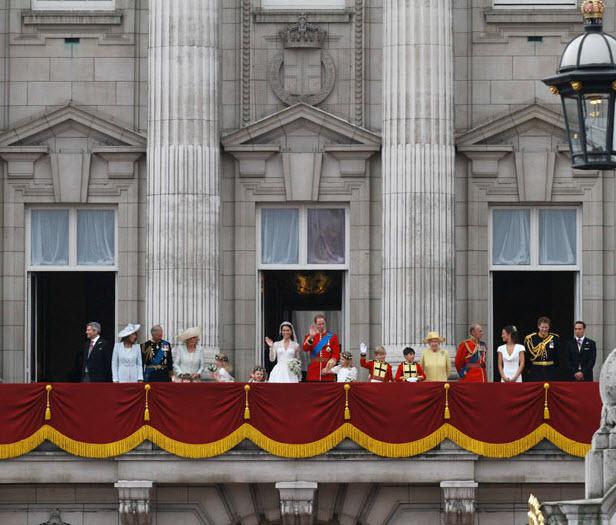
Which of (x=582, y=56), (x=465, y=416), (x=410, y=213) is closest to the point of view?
(x=582, y=56)

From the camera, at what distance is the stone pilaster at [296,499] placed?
42.7 meters

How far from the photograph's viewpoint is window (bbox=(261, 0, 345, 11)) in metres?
49.8

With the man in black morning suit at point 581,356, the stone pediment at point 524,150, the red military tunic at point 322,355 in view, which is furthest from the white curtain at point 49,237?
the man in black morning suit at point 581,356

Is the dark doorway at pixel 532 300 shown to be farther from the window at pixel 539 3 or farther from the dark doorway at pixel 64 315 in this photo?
the dark doorway at pixel 64 315

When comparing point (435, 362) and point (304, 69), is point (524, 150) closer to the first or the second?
point (304, 69)

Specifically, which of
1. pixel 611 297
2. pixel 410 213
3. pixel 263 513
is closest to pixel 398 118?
pixel 410 213

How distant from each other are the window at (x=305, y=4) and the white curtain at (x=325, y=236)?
3859mm

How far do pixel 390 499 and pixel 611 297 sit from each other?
26.3ft

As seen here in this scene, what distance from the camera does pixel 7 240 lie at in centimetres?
4991

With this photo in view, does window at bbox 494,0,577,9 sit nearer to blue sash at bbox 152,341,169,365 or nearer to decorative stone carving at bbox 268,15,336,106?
decorative stone carving at bbox 268,15,336,106

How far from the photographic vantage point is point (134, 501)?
43000 mm

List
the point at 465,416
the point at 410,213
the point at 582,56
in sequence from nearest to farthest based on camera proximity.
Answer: the point at 582,56 → the point at 465,416 → the point at 410,213

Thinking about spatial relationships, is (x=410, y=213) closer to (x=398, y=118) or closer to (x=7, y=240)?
(x=398, y=118)

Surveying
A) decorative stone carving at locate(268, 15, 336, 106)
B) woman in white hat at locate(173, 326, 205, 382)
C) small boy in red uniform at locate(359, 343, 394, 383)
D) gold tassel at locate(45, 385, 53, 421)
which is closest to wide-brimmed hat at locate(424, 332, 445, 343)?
small boy in red uniform at locate(359, 343, 394, 383)
